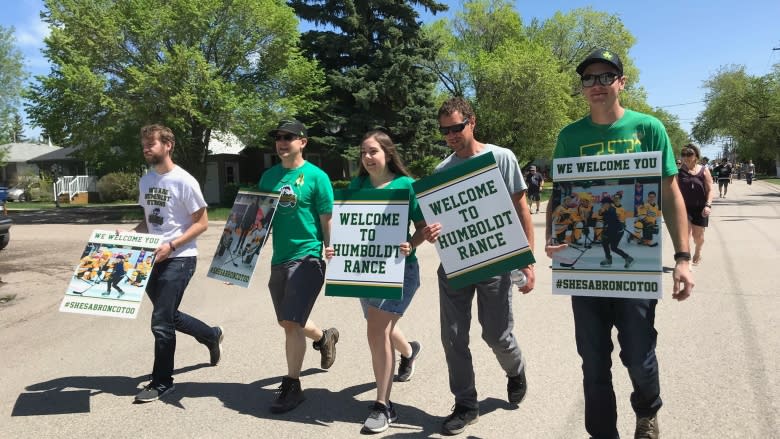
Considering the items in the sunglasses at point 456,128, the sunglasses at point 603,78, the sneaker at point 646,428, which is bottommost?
the sneaker at point 646,428

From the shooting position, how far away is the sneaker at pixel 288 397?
150 inches

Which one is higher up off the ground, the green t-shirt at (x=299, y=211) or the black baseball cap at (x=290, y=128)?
the black baseball cap at (x=290, y=128)

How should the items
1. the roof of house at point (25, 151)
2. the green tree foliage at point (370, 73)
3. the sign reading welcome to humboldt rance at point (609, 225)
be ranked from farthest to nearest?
the roof of house at point (25, 151) → the green tree foliage at point (370, 73) → the sign reading welcome to humboldt rance at point (609, 225)

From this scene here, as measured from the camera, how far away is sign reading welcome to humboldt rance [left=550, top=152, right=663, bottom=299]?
2.73 metres

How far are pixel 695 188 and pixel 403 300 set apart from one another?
22.5 ft

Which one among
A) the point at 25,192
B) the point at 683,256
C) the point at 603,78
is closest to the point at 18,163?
the point at 25,192

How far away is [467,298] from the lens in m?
3.44

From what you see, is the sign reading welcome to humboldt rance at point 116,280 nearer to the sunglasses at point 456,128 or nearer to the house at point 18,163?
the sunglasses at point 456,128

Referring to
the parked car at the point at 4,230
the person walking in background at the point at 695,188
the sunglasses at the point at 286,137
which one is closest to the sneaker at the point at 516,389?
the sunglasses at the point at 286,137

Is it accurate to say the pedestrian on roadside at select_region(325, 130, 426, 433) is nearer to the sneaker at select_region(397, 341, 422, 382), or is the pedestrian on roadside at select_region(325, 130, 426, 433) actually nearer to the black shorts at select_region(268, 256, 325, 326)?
the black shorts at select_region(268, 256, 325, 326)

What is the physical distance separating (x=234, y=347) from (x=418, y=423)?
241 cm

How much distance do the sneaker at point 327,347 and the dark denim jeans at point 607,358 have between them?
7.31 ft

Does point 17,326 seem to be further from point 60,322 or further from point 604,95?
point 604,95

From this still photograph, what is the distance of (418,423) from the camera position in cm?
358
